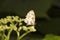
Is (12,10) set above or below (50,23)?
above

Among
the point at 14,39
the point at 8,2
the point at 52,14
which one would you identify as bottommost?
the point at 14,39

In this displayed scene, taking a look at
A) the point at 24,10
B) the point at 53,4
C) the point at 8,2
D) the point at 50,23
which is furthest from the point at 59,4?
the point at 8,2

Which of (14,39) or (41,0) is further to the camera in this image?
(41,0)

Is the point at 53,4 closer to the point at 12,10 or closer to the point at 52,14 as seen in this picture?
the point at 52,14

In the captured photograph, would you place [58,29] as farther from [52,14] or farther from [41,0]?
[41,0]

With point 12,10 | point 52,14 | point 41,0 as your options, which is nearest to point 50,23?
point 52,14

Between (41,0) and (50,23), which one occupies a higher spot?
(41,0)

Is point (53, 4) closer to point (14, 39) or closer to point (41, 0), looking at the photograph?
point (41, 0)
